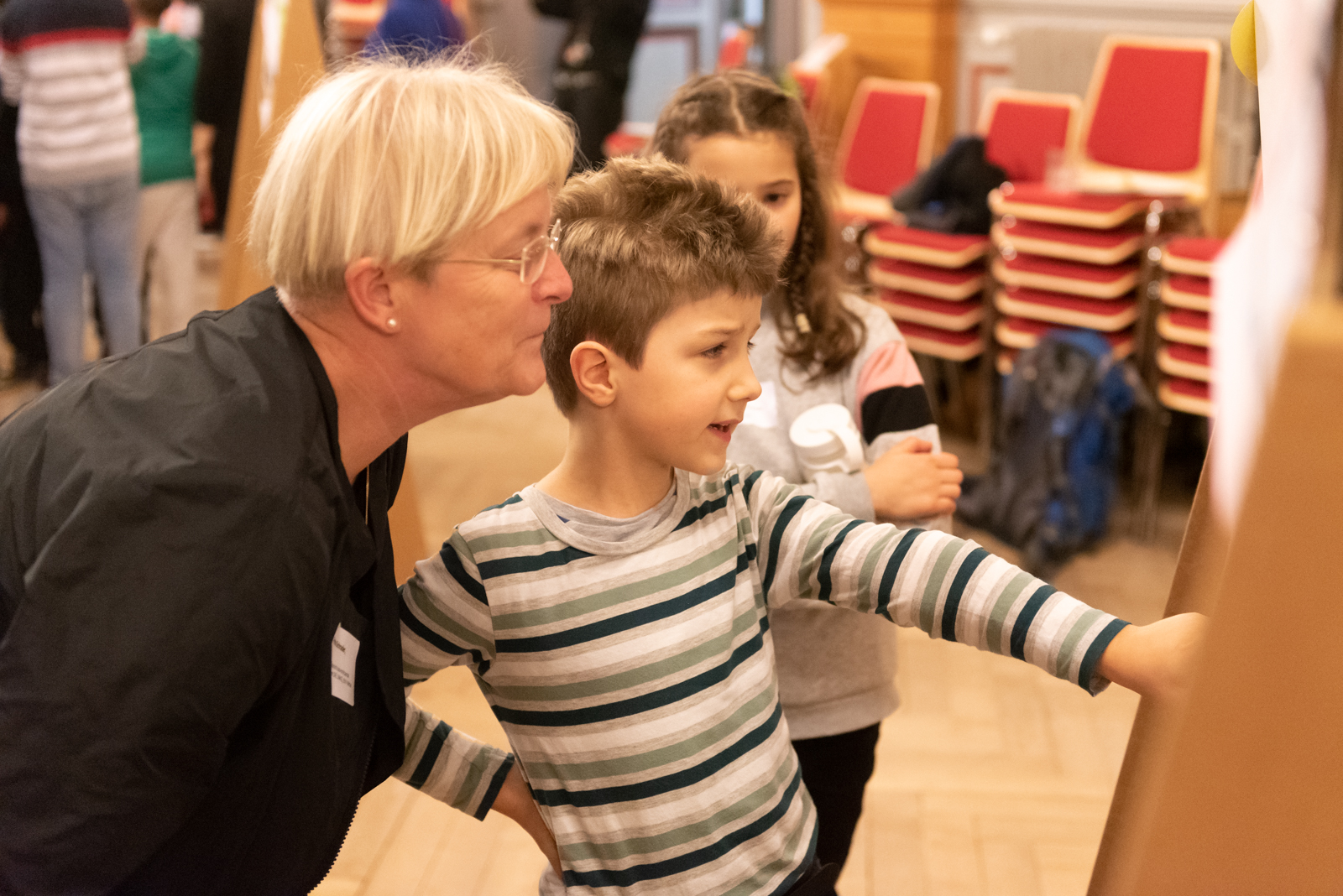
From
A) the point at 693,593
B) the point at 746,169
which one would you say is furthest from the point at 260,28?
the point at 693,593

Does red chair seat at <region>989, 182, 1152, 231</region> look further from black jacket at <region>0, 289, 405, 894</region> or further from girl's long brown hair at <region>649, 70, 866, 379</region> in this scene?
black jacket at <region>0, 289, 405, 894</region>

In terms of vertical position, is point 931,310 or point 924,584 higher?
point 924,584

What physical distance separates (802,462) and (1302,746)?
0.92 meters

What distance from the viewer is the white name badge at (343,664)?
3.39 ft

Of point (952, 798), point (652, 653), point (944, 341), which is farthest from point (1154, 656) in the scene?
point (944, 341)

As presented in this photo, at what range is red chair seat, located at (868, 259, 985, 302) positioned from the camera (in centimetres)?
397

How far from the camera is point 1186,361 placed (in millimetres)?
3465

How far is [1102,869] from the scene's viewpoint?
1.09m

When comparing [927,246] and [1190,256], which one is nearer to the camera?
[1190,256]

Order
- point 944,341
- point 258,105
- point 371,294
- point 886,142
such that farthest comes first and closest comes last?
point 886,142 < point 944,341 < point 258,105 < point 371,294

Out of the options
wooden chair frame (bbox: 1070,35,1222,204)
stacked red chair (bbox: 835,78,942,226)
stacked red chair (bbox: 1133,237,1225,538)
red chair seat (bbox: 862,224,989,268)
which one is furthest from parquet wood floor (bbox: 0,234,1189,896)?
stacked red chair (bbox: 835,78,942,226)

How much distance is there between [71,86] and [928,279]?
284 centimetres

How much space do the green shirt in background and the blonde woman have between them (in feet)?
12.3

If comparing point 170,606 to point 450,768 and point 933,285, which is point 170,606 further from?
point 933,285
